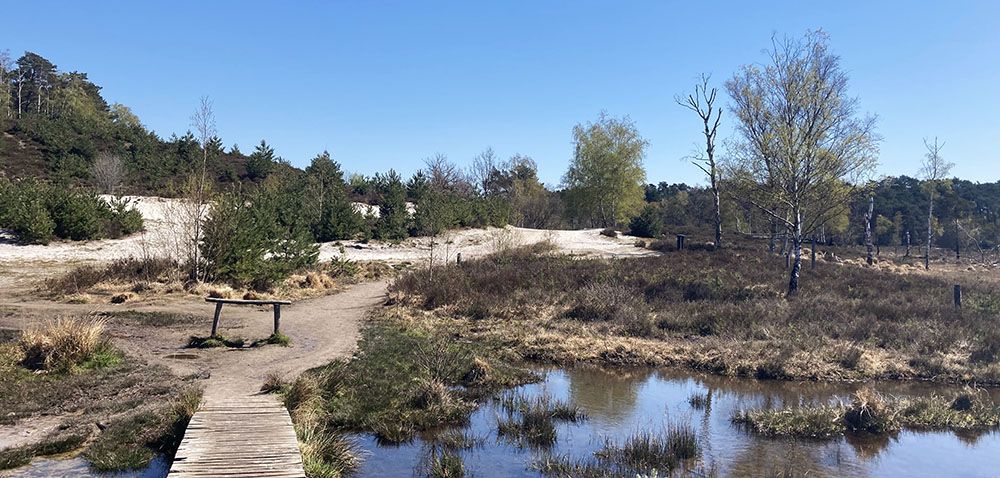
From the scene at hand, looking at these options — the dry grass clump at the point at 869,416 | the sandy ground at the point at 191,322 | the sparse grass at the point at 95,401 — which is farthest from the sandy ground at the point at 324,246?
the dry grass clump at the point at 869,416

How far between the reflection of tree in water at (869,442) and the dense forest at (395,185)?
20047mm

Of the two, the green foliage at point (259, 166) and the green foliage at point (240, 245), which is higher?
the green foliage at point (259, 166)

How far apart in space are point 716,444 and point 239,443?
7.15m

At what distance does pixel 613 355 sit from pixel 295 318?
9.56 meters

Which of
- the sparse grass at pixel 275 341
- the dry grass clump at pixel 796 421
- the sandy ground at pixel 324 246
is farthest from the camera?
the sandy ground at pixel 324 246

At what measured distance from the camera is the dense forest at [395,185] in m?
42.1

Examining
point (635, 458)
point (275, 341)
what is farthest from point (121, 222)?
point (635, 458)

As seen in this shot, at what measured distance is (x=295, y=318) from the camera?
1883cm

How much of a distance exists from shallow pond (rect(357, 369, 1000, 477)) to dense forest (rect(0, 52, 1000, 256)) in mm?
16714

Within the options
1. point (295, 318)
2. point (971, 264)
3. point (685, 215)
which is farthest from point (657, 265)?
point (685, 215)

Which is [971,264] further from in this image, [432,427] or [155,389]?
[155,389]

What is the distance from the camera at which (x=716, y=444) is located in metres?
9.99

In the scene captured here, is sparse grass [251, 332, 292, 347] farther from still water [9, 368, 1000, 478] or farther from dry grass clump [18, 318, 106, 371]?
still water [9, 368, 1000, 478]

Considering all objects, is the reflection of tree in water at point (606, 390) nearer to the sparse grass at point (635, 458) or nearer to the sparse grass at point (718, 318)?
the sparse grass at point (718, 318)
